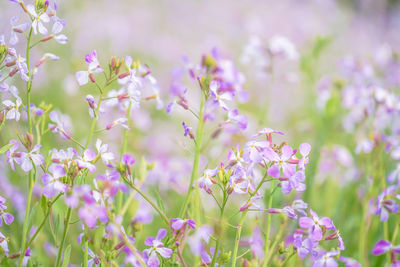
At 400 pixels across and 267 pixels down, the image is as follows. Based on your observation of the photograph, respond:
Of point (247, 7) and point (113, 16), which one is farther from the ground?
point (247, 7)

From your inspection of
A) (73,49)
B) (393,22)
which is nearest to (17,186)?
(73,49)

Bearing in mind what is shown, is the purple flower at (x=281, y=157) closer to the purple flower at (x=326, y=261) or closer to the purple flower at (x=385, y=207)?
the purple flower at (x=326, y=261)

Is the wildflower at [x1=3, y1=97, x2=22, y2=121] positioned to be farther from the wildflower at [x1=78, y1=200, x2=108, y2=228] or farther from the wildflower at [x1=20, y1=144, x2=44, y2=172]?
the wildflower at [x1=78, y1=200, x2=108, y2=228]


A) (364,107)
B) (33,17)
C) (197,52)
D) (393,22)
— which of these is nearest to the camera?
(33,17)

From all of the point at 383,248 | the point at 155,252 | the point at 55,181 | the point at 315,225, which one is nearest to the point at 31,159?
the point at 55,181

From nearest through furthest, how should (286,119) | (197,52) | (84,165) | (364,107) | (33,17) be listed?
(84,165)
(33,17)
(364,107)
(286,119)
(197,52)

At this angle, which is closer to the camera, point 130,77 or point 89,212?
point 89,212

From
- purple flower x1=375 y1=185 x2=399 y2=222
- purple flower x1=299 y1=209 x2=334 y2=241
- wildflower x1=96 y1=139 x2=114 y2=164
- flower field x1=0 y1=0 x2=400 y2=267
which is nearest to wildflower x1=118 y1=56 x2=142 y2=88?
flower field x1=0 y1=0 x2=400 y2=267

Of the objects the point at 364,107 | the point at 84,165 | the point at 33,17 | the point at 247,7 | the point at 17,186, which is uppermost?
the point at 247,7

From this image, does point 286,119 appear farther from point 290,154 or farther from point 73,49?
point 290,154

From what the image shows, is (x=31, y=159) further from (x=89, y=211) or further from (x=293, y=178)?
(x=293, y=178)

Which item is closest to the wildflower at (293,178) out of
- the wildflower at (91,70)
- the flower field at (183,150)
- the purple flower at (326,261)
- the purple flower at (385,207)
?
the flower field at (183,150)
